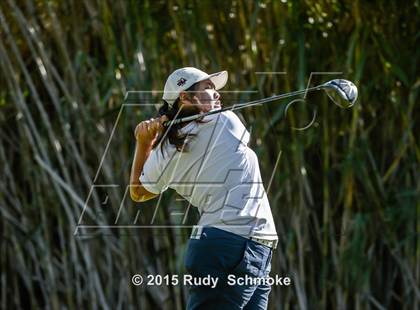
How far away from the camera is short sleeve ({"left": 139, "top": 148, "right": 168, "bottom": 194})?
2.51 m

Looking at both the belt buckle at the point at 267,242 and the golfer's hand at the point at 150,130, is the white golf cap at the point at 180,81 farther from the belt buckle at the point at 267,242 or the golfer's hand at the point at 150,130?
the belt buckle at the point at 267,242

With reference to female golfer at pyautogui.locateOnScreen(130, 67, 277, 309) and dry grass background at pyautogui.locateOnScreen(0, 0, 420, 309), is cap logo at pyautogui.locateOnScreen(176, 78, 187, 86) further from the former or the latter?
dry grass background at pyautogui.locateOnScreen(0, 0, 420, 309)

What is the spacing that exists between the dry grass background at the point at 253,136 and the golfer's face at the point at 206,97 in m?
1.12

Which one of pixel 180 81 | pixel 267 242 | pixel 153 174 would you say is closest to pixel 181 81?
pixel 180 81

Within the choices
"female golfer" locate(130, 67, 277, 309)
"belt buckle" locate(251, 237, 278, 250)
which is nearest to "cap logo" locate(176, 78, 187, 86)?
"female golfer" locate(130, 67, 277, 309)

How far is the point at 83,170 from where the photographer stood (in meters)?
3.81

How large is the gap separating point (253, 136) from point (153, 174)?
118 cm

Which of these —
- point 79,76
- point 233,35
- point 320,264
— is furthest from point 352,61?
point 79,76

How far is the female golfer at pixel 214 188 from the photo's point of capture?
7.83 ft

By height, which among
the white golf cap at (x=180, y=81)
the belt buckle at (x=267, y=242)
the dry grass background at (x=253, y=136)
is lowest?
the dry grass background at (x=253, y=136)

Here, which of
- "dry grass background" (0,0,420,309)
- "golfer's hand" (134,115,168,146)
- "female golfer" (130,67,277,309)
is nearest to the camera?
"female golfer" (130,67,277,309)

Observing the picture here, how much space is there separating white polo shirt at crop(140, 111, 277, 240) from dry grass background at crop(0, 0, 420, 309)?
119 cm

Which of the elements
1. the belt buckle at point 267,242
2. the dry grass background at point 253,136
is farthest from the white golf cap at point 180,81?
the dry grass background at point 253,136

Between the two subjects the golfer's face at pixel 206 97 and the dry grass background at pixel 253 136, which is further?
the dry grass background at pixel 253 136
